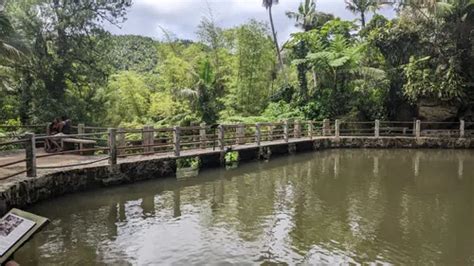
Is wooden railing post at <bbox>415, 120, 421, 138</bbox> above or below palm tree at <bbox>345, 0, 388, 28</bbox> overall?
below

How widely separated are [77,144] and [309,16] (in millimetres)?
18838

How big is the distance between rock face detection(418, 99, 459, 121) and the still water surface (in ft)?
31.3

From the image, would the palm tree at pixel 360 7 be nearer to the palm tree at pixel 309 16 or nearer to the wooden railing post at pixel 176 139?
the palm tree at pixel 309 16

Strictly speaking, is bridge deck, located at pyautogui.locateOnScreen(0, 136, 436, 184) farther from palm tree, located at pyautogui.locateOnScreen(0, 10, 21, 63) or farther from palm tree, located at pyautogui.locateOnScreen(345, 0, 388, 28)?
palm tree, located at pyautogui.locateOnScreen(345, 0, 388, 28)

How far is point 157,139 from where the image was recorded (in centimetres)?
1252

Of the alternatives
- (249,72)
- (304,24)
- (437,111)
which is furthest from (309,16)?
(437,111)

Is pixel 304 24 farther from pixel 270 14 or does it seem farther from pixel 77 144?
pixel 77 144

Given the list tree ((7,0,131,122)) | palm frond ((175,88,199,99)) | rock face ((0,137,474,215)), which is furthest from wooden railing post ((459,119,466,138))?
tree ((7,0,131,122))

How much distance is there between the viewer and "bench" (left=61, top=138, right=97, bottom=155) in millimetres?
11287

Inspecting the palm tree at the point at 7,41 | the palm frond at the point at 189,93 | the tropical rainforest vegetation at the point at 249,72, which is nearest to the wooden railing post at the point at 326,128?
the tropical rainforest vegetation at the point at 249,72

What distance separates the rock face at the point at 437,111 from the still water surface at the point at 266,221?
9532mm

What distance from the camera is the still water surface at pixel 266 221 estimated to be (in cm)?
593

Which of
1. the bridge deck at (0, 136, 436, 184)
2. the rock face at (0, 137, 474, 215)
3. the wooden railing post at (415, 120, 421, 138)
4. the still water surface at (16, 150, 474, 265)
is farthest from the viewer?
the wooden railing post at (415, 120, 421, 138)

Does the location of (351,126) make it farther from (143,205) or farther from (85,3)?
(143,205)
